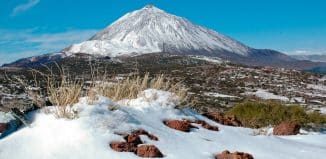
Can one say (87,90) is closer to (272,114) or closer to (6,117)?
(6,117)

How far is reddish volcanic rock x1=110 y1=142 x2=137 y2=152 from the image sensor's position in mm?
6719

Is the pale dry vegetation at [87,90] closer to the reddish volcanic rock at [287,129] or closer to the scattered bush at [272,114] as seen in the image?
the reddish volcanic rock at [287,129]

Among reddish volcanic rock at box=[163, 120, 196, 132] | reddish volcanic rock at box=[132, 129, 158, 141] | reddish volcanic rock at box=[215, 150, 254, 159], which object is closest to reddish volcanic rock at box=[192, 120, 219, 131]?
reddish volcanic rock at box=[163, 120, 196, 132]

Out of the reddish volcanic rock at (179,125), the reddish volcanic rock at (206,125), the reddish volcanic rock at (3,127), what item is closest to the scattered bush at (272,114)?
the reddish volcanic rock at (206,125)

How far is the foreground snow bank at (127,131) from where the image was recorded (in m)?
Answer: 6.51

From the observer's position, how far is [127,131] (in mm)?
7320

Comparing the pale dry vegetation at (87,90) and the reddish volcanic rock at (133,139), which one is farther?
the pale dry vegetation at (87,90)

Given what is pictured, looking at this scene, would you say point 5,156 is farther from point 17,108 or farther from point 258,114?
point 258,114

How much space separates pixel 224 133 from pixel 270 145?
0.80 m

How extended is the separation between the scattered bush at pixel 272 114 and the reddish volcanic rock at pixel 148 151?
5.64 meters

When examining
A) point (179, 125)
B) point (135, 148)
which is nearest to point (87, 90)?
point (179, 125)

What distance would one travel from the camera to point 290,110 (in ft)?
43.9

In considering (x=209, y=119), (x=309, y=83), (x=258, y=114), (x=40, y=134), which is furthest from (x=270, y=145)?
(x=309, y=83)

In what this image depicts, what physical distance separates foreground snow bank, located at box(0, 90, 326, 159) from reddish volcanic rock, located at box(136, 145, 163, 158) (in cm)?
15
